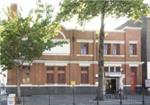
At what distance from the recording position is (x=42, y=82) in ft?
214

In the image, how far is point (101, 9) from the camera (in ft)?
157

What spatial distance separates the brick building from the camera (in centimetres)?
6525

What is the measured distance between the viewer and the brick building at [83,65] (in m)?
65.2

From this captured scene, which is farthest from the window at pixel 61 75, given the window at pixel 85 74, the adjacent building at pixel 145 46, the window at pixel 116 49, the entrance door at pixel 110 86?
the adjacent building at pixel 145 46

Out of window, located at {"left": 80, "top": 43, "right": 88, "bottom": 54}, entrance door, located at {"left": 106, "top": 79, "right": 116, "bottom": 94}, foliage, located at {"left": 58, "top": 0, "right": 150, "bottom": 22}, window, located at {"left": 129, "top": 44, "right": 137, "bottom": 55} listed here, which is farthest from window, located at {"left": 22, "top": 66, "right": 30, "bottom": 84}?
foliage, located at {"left": 58, "top": 0, "right": 150, "bottom": 22}

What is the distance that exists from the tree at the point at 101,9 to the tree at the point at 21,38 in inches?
109

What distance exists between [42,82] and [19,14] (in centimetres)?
1930

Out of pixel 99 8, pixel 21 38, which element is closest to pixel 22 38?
pixel 21 38

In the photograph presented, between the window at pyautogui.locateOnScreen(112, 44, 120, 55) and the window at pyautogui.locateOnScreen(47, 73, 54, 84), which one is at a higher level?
the window at pyautogui.locateOnScreen(112, 44, 120, 55)

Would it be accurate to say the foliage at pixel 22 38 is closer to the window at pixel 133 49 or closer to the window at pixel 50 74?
the window at pixel 50 74

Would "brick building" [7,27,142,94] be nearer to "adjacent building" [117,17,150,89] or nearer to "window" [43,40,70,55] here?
"window" [43,40,70,55]

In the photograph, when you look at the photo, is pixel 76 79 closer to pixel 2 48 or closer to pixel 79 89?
pixel 79 89

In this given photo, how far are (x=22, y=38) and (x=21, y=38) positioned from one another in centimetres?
35

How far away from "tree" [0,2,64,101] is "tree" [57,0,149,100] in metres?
2.77
